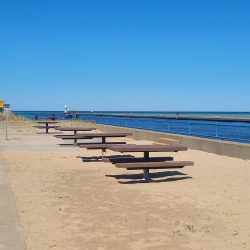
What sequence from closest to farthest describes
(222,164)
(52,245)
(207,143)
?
(52,245), (222,164), (207,143)

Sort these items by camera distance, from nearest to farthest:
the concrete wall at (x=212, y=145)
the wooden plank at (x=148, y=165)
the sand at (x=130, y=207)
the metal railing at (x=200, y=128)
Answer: the sand at (x=130, y=207), the wooden plank at (x=148, y=165), the concrete wall at (x=212, y=145), the metal railing at (x=200, y=128)

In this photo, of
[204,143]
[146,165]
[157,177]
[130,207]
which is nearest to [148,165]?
[146,165]

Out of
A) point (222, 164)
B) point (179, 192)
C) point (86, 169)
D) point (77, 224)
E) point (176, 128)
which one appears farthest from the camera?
point (176, 128)

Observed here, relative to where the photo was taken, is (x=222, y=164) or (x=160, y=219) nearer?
(x=160, y=219)

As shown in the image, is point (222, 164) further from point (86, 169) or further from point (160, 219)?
point (160, 219)

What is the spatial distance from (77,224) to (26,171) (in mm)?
4974

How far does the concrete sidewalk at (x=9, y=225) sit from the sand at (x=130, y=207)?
11 cm

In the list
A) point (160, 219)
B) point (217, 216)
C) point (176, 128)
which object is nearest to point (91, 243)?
point (160, 219)

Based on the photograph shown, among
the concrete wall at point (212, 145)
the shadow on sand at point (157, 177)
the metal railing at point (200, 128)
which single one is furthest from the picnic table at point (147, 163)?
the metal railing at point (200, 128)

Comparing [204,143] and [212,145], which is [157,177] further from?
[204,143]

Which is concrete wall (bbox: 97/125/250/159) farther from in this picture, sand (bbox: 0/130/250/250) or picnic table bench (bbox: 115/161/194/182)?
picnic table bench (bbox: 115/161/194/182)

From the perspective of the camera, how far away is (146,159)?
33.6 ft

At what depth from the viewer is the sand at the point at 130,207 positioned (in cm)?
530

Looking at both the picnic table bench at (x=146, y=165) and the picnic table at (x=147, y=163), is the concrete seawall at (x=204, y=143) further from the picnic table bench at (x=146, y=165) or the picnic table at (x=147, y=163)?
the picnic table bench at (x=146, y=165)
